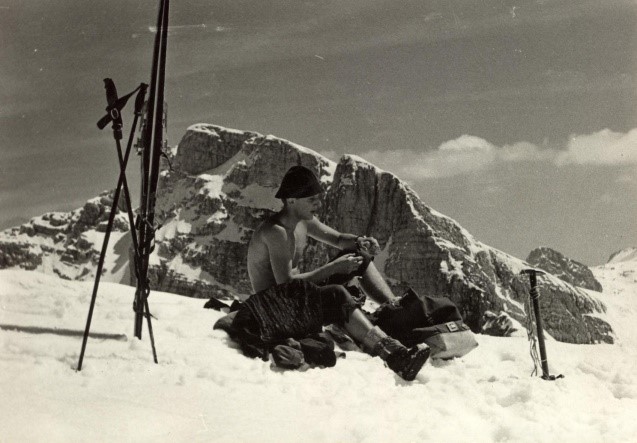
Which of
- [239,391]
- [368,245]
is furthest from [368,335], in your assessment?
[239,391]

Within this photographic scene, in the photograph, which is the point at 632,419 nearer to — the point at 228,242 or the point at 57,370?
the point at 57,370

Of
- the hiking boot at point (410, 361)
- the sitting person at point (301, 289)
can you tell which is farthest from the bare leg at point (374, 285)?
the hiking boot at point (410, 361)

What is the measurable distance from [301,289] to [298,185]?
0.95 meters

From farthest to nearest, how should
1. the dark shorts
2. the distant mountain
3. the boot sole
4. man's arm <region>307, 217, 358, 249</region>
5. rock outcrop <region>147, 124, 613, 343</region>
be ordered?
the distant mountain → rock outcrop <region>147, 124, 613, 343</region> → man's arm <region>307, 217, 358, 249</region> → the dark shorts → the boot sole

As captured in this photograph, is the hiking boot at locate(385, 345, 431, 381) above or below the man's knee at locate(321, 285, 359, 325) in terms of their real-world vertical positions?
below

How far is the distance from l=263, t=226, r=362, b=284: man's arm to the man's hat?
1.15 ft

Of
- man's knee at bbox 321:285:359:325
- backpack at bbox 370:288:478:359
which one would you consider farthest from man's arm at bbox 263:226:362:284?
backpack at bbox 370:288:478:359

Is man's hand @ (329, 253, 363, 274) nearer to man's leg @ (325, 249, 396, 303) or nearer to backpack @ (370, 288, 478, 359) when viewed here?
man's leg @ (325, 249, 396, 303)

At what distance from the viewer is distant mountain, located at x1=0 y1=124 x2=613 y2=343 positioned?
12331 centimetres

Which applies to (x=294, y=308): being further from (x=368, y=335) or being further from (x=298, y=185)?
(x=298, y=185)

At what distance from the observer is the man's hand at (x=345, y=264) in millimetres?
5203

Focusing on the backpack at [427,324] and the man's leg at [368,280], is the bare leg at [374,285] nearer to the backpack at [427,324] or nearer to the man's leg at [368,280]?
the man's leg at [368,280]

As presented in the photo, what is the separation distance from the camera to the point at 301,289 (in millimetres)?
5059

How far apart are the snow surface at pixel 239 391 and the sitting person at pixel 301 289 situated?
0.20m
